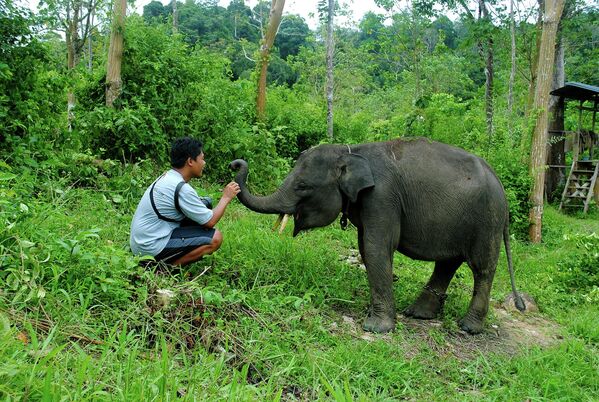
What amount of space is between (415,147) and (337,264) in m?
1.53

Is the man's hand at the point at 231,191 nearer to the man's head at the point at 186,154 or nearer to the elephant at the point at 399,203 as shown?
the elephant at the point at 399,203

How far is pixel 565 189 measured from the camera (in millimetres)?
14672

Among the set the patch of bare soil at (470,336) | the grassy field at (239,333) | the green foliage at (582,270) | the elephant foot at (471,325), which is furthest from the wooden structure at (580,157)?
the elephant foot at (471,325)

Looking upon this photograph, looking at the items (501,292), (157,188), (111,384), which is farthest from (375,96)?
(111,384)

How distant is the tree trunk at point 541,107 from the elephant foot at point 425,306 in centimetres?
522

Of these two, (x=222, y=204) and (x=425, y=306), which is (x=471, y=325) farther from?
(x=222, y=204)

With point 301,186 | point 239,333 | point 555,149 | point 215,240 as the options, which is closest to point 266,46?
point 301,186

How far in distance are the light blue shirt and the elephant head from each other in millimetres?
550

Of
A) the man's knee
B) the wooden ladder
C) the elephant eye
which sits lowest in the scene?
the wooden ladder

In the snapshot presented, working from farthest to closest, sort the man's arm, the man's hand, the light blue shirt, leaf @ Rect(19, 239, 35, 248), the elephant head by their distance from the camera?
the elephant head → the man's hand → the man's arm → the light blue shirt → leaf @ Rect(19, 239, 35, 248)

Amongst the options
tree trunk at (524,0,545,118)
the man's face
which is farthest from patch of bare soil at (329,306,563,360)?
tree trunk at (524,0,545,118)

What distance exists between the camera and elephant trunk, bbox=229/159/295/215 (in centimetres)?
499

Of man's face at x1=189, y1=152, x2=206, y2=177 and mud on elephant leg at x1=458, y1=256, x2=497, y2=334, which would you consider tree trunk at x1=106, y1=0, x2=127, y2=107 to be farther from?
mud on elephant leg at x1=458, y1=256, x2=497, y2=334

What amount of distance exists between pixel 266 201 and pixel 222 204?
501 millimetres
